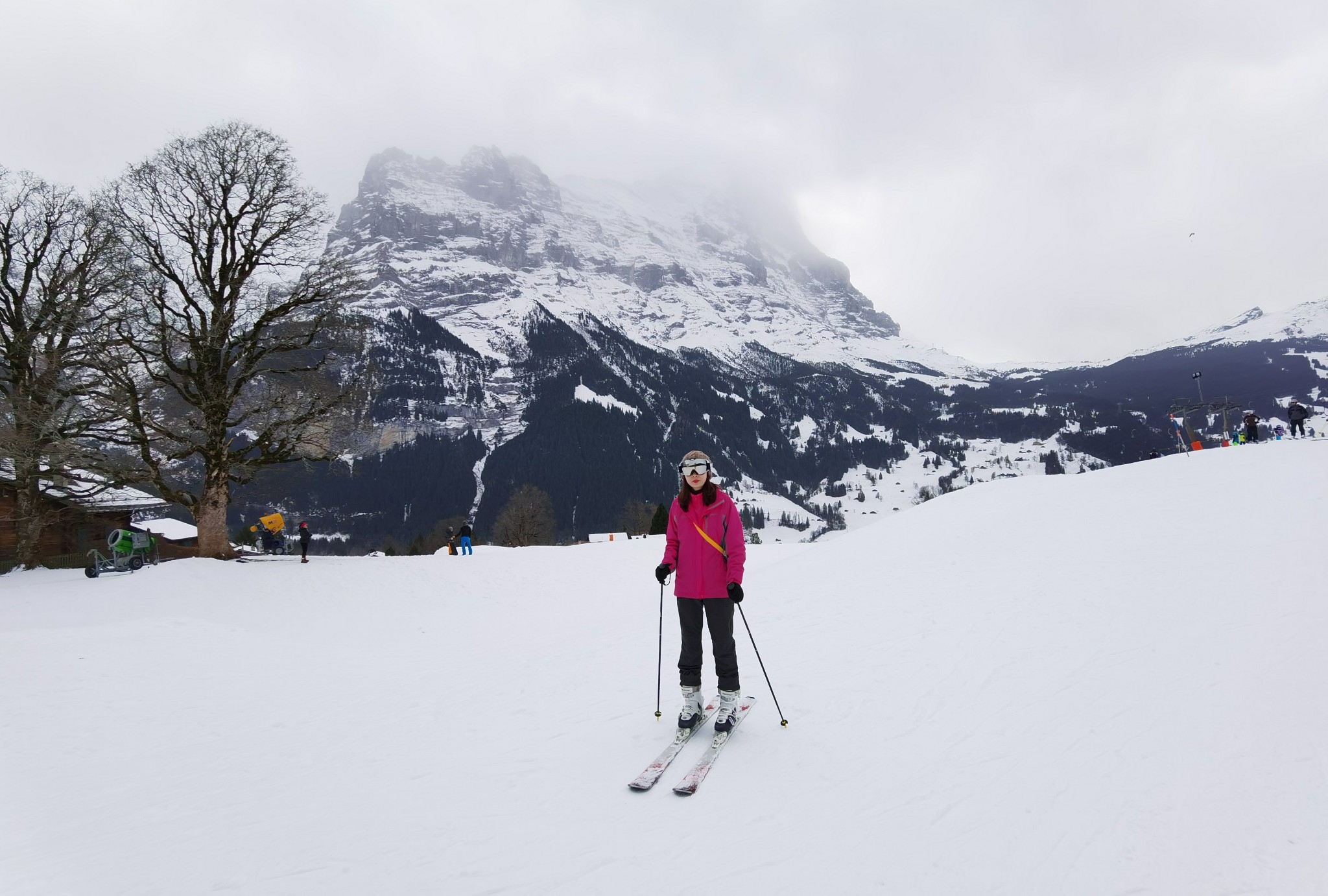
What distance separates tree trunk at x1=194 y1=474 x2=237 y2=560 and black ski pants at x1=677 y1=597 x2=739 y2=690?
1819 centimetres

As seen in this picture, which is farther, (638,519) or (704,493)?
(638,519)

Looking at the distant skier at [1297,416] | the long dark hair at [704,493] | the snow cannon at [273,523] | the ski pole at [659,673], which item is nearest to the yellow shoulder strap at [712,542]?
the long dark hair at [704,493]

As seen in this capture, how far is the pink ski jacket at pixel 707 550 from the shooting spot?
5719 millimetres

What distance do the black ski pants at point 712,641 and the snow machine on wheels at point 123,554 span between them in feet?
64.8

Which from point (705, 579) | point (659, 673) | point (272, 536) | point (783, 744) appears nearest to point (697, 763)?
point (783, 744)

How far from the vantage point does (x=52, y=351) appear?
18156 mm

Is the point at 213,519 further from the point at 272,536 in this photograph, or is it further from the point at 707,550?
the point at 707,550

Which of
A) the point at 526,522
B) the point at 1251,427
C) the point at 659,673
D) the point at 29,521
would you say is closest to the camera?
the point at 659,673

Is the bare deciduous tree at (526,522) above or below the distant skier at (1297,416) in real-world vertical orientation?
below

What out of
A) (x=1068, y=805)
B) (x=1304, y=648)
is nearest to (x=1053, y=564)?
(x=1304, y=648)

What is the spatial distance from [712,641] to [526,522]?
6635cm

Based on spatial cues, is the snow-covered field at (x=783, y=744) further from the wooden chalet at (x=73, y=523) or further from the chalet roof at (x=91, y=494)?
the wooden chalet at (x=73, y=523)

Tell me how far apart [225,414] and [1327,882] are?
23111 millimetres

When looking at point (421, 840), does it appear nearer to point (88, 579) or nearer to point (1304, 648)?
point (1304, 648)
